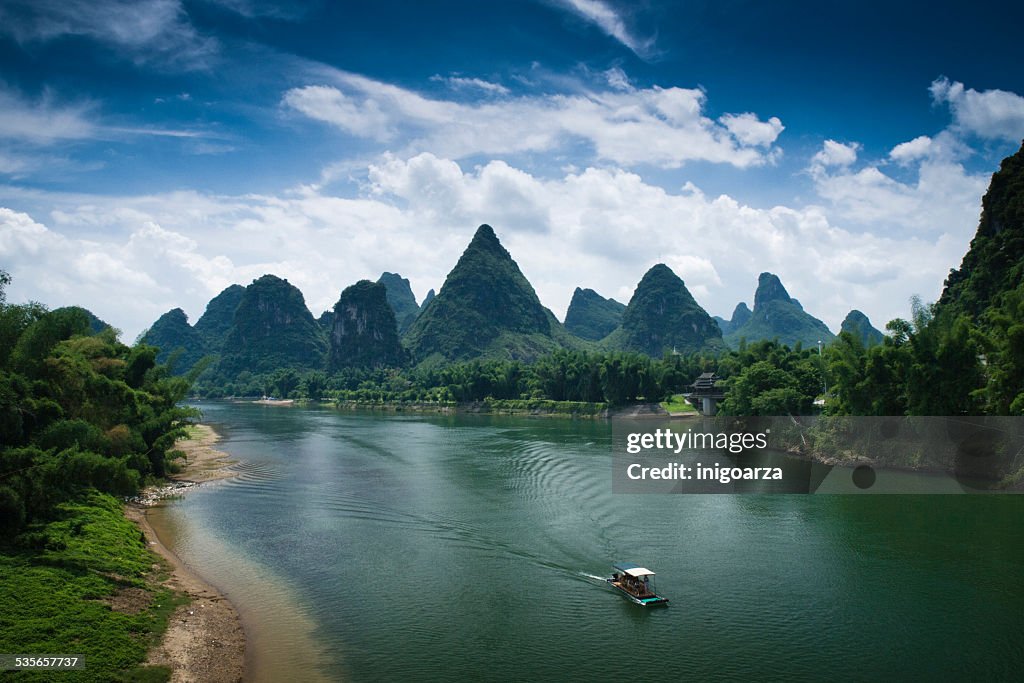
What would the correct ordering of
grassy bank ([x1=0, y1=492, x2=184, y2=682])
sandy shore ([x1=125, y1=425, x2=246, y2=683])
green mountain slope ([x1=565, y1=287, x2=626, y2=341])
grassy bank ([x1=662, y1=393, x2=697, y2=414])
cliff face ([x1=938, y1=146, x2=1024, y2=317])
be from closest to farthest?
grassy bank ([x1=0, y1=492, x2=184, y2=682]) < sandy shore ([x1=125, y1=425, x2=246, y2=683]) < cliff face ([x1=938, y1=146, x2=1024, y2=317]) < grassy bank ([x1=662, y1=393, x2=697, y2=414]) < green mountain slope ([x1=565, y1=287, x2=626, y2=341])

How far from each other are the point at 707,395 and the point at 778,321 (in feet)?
408

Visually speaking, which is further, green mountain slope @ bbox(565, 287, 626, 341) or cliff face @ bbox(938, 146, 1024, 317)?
green mountain slope @ bbox(565, 287, 626, 341)

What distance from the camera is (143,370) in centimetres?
2911

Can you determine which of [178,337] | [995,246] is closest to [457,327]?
[178,337]

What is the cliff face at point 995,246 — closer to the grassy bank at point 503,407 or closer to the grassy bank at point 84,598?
the grassy bank at point 503,407

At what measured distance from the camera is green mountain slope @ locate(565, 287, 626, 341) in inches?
7357

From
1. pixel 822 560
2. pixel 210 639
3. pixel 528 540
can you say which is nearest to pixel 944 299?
pixel 822 560

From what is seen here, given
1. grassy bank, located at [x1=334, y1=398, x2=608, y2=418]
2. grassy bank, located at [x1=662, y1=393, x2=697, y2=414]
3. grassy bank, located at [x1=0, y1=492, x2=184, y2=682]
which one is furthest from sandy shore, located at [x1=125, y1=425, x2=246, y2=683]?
grassy bank, located at [x1=334, y1=398, x2=608, y2=418]

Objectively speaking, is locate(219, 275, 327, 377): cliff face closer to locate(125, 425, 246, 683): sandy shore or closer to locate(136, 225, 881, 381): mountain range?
locate(136, 225, 881, 381): mountain range

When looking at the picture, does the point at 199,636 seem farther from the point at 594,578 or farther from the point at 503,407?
the point at 503,407

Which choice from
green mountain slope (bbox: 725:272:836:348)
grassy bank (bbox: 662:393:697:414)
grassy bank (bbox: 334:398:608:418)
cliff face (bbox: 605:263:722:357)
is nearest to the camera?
grassy bank (bbox: 662:393:697:414)

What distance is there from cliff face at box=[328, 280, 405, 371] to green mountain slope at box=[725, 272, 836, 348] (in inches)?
3505

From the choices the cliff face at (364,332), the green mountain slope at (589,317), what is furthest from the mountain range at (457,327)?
the green mountain slope at (589,317)

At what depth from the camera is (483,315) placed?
484ft
